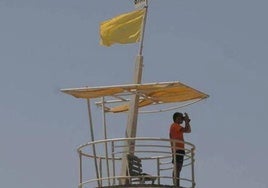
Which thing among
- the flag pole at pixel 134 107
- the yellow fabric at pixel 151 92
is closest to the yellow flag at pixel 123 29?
the flag pole at pixel 134 107

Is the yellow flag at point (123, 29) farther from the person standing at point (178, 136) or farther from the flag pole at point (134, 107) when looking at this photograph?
the person standing at point (178, 136)

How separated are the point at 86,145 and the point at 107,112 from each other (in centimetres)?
275

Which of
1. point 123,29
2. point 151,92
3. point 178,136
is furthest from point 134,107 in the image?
point 123,29

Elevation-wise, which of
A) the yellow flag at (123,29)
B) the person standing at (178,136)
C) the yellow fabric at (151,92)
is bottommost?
the person standing at (178,136)

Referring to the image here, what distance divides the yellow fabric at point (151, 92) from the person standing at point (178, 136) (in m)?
0.63

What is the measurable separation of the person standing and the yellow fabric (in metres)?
0.63

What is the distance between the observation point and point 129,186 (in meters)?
20.9

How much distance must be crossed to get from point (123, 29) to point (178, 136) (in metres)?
4.59

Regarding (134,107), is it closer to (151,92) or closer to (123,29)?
(151,92)

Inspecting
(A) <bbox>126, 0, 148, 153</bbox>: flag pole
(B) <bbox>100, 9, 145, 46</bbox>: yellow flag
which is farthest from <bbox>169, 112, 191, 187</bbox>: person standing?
(B) <bbox>100, 9, 145, 46</bbox>: yellow flag

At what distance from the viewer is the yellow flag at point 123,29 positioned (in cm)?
2489

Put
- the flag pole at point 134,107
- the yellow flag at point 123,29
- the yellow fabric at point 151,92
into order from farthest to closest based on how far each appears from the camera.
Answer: the yellow flag at point 123,29 < the flag pole at point 134,107 < the yellow fabric at point 151,92

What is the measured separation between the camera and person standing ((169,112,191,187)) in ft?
71.5

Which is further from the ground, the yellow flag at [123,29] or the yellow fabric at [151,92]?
the yellow flag at [123,29]
